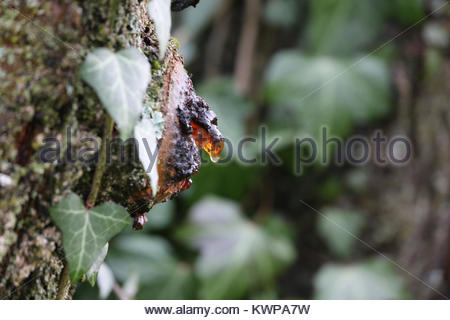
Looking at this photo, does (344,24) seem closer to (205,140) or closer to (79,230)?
(205,140)

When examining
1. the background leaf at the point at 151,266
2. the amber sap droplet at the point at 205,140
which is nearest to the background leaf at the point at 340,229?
the background leaf at the point at 151,266

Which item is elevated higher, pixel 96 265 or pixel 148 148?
pixel 148 148

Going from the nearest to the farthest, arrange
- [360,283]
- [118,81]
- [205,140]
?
[118,81] → [205,140] → [360,283]

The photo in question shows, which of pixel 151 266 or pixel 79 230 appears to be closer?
pixel 79 230

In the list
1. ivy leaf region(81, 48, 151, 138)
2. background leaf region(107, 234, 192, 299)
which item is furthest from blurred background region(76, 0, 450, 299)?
ivy leaf region(81, 48, 151, 138)

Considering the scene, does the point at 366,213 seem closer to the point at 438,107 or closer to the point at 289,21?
the point at 438,107

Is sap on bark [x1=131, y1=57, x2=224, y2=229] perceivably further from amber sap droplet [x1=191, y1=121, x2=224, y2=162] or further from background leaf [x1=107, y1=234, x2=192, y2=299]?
background leaf [x1=107, y1=234, x2=192, y2=299]

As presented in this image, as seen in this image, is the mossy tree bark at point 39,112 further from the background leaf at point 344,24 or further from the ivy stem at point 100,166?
the background leaf at point 344,24

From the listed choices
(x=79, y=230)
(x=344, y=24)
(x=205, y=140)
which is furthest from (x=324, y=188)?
(x=79, y=230)
